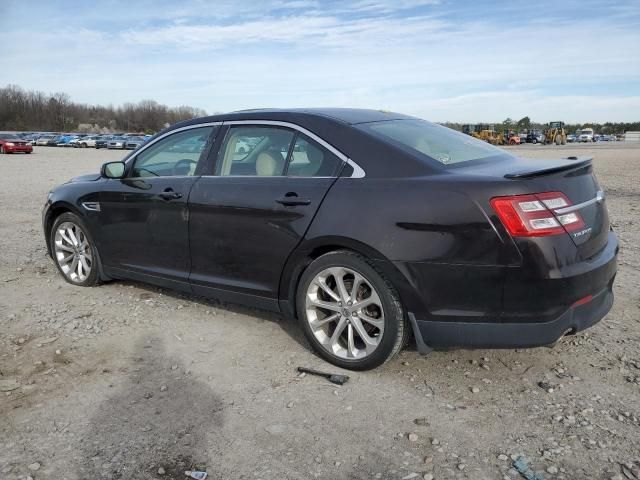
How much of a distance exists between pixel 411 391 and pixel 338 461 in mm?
828

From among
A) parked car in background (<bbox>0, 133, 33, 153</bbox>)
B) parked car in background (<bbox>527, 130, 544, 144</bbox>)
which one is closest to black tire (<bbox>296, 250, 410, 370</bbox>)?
parked car in background (<bbox>0, 133, 33, 153</bbox>)

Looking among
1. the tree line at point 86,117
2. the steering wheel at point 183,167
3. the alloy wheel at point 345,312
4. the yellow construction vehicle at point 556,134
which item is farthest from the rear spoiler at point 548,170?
the tree line at point 86,117

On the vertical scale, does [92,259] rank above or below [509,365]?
above

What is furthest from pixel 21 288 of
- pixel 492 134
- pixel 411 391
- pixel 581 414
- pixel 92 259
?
pixel 492 134

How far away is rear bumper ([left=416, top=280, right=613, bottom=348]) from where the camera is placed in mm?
3154

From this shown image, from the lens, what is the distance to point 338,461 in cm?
274

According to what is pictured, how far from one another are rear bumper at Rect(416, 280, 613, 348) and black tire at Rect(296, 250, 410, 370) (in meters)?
0.14

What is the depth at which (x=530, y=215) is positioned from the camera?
307 centimetres

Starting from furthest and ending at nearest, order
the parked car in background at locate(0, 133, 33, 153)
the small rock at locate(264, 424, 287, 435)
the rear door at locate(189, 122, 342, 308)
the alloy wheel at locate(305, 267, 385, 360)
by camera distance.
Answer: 1. the parked car in background at locate(0, 133, 33, 153)
2. the rear door at locate(189, 122, 342, 308)
3. the alloy wheel at locate(305, 267, 385, 360)
4. the small rock at locate(264, 424, 287, 435)

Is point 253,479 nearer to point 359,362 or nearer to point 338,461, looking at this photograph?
point 338,461

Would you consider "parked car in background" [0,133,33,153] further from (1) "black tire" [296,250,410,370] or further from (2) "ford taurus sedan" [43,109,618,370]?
(1) "black tire" [296,250,410,370]

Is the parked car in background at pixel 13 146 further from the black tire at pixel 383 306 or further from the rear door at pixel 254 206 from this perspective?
the black tire at pixel 383 306

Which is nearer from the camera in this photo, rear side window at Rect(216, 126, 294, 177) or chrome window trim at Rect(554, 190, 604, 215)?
chrome window trim at Rect(554, 190, 604, 215)

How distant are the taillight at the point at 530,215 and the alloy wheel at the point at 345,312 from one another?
2.91 ft
